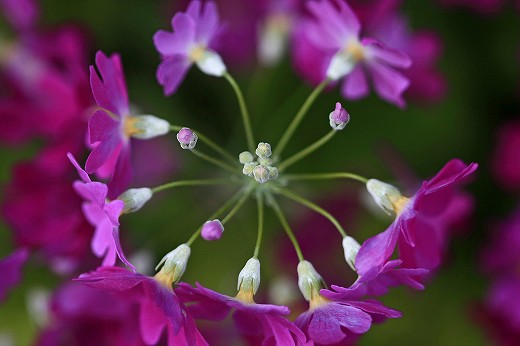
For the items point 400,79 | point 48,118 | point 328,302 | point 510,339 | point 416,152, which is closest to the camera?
point 328,302

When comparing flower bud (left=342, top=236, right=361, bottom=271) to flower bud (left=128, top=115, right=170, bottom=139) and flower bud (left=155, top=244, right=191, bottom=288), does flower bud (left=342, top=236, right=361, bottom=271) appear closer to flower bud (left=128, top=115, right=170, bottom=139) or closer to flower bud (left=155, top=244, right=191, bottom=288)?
flower bud (left=155, top=244, right=191, bottom=288)

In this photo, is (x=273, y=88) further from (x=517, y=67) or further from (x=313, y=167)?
(x=517, y=67)

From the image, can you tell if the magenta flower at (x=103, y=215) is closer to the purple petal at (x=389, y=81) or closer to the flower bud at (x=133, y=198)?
the flower bud at (x=133, y=198)

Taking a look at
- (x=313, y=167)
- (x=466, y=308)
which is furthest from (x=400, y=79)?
(x=466, y=308)

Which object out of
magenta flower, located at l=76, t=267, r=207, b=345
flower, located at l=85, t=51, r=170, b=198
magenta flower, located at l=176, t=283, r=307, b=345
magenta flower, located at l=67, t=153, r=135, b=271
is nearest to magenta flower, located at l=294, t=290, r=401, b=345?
magenta flower, located at l=176, t=283, r=307, b=345

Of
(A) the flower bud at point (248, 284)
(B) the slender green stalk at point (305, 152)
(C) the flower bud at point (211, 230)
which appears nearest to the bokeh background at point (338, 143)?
(B) the slender green stalk at point (305, 152)

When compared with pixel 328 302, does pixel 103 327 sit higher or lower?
lower

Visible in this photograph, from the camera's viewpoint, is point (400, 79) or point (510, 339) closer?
point (400, 79)

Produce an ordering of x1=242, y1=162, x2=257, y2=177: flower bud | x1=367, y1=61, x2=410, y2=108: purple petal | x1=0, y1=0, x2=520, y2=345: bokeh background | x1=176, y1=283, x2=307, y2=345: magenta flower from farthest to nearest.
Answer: x1=0, y1=0, x2=520, y2=345: bokeh background → x1=367, y1=61, x2=410, y2=108: purple petal → x1=242, y1=162, x2=257, y2=177: flower bud → x1=176, y1=283, x2=307, y2=345: magenta flower
